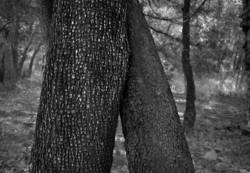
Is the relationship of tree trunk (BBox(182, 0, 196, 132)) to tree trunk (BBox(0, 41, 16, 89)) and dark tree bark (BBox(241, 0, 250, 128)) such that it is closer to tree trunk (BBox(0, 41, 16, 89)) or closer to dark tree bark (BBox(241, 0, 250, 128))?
dark tree bark (BBox(241, 0, 250, 128))

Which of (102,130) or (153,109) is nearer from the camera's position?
(102,130)

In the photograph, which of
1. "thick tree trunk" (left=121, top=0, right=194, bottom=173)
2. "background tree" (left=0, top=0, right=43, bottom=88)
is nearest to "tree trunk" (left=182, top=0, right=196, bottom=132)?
"background tree" (left=0, top=0, right=43, bottom=88)

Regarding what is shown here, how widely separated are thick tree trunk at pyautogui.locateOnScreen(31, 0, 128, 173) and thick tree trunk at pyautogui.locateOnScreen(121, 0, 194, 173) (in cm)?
30

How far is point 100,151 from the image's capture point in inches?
101

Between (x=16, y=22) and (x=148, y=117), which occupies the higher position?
(x=16, y=22)

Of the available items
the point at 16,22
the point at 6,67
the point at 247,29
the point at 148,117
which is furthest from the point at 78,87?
the point at 6,67

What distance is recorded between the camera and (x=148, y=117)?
2.74 m

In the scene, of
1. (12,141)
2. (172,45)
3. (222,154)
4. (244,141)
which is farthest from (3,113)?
(244,141)

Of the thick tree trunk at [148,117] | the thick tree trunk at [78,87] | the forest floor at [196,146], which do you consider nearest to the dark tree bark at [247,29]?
the forest floor at [196,146]

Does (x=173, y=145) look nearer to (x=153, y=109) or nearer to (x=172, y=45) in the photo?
(x=153, y=109)

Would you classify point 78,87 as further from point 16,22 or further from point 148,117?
point 16,22

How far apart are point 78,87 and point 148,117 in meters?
0.74

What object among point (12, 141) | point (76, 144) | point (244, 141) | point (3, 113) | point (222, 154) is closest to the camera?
point (76, 144)

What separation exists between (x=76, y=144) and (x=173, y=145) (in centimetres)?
91
